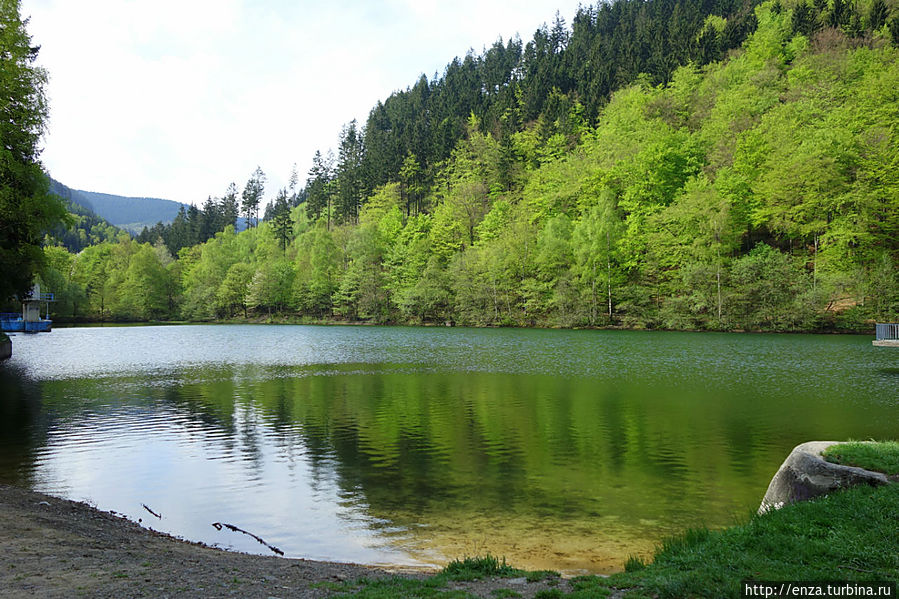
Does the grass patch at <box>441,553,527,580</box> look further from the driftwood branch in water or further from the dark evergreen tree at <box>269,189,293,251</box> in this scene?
the dark evergreen tree at <box>269,189,293,251</box>

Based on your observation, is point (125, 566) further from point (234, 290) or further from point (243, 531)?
point (234, 290)

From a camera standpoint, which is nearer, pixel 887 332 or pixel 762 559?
pixel 762 559

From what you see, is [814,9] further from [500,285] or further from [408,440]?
[408,440]

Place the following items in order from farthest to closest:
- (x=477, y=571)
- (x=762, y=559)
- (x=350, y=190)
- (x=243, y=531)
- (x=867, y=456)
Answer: (x=350, y=190), (x=243, y=531), (x=867, y=456), (x=477, y=571), (x=762, y=559)

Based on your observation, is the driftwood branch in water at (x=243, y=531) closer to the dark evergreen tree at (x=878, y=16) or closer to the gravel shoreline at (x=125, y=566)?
the gravel shoreline at (x=125, y=566)

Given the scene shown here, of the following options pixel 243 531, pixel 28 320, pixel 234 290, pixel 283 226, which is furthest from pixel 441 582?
pixel 283 226

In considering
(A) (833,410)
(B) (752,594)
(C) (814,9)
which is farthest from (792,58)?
(B) (752,594)

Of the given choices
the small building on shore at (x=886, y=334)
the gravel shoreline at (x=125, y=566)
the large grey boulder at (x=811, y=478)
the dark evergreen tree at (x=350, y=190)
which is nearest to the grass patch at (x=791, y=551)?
the large grey boulder at (x=811, y=478)

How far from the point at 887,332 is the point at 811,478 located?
105 feet

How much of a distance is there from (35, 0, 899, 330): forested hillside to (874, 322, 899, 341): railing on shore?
81.6 ft

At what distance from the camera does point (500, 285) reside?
8656 cm

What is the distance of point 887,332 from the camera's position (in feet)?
107

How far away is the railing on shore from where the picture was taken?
1281 inches

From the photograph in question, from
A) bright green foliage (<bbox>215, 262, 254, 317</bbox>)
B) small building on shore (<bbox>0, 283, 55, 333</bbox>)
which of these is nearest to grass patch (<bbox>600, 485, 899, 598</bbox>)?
small building on shore (<bbox>0, 283, 55, 333</bbox>)
